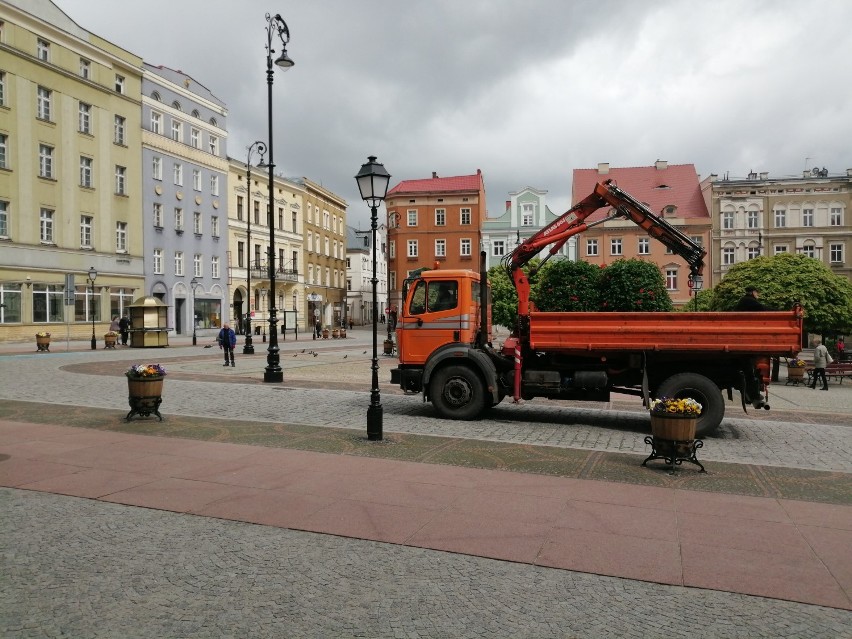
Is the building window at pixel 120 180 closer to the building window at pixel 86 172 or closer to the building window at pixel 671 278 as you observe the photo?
the building window at pixel 86 172

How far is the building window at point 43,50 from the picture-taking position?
3903cm

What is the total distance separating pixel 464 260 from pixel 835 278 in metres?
44.3

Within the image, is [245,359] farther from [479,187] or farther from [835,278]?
[479,187]

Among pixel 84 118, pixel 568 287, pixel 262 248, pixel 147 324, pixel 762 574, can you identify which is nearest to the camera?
pixel 762 574

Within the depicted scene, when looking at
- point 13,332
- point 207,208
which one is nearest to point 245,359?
point 13,332

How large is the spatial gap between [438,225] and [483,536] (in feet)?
215

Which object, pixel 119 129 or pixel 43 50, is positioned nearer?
pixel 43 50

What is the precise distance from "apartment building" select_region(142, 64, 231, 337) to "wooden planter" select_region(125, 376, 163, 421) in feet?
129

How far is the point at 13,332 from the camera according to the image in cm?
3719

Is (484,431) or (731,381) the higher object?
(731,381)

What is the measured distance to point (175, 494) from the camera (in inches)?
271

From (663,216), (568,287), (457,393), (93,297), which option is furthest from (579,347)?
(663,216)

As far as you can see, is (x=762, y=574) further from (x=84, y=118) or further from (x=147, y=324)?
(x=84, y=118)

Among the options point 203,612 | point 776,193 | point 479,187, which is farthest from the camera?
point 479,187
